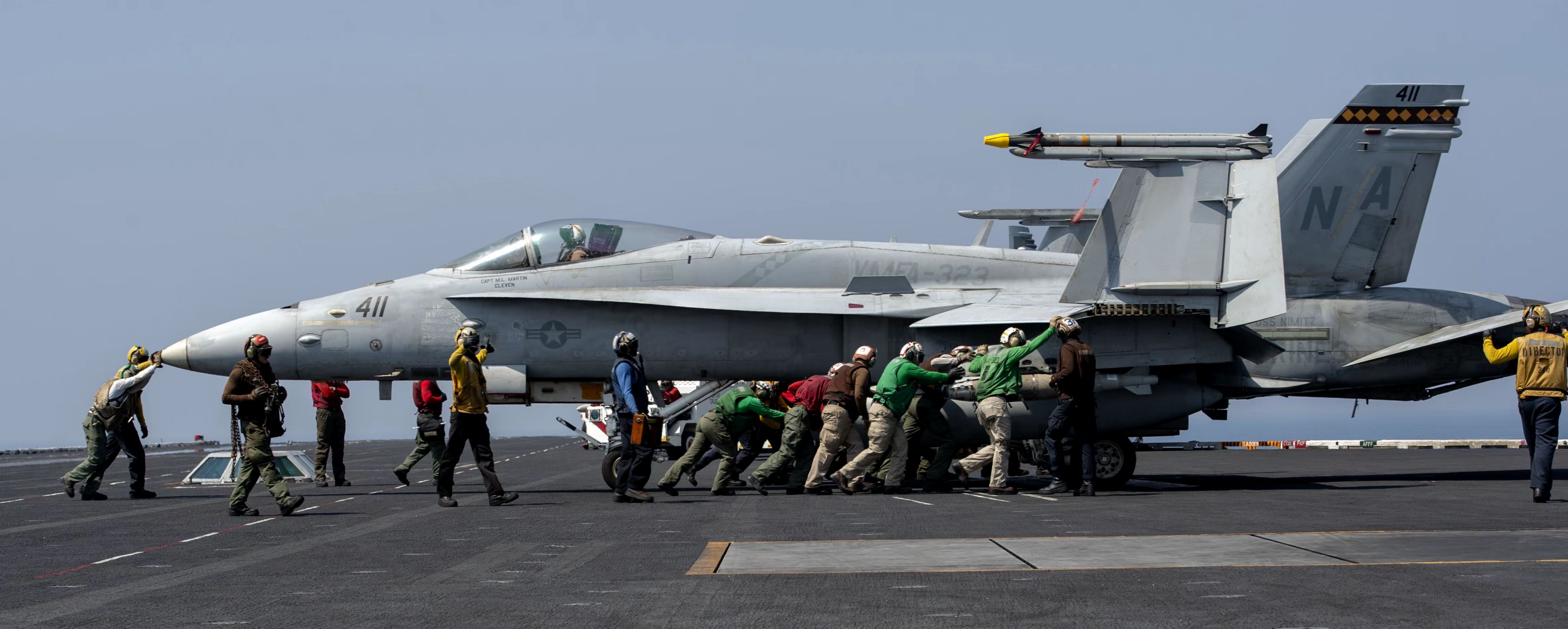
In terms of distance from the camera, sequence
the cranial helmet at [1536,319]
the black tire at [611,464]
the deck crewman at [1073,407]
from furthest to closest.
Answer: the black tire at [611,464] < the deck crewman at [1073,407] < the cranial helmet at [1536,319]

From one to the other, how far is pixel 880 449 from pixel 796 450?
984 mm

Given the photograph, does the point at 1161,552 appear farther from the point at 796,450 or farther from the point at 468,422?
the point at 468,422

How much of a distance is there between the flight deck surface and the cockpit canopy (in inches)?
144

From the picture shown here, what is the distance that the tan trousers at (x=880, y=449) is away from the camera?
1299 cm

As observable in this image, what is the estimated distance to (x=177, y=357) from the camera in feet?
47.3

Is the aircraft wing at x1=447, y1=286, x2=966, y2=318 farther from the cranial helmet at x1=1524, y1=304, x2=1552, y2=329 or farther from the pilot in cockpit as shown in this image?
the cranial helmet at x1=1524, y1=304, x2=1552, y2=329

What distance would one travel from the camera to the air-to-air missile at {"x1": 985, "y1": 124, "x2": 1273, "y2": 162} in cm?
1312

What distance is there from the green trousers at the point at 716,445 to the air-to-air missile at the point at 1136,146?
4.18m

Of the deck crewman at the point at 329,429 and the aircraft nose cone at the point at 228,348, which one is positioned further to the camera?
the deck crewman at the point at 329,429

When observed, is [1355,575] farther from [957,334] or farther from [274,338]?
[274,338]

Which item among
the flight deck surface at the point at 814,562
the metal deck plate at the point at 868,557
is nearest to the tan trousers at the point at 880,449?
the flight deck surface at the point at 814,562

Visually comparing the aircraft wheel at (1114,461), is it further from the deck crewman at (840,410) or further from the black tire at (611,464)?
the black tire at (611,464)

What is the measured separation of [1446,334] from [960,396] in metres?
6.01

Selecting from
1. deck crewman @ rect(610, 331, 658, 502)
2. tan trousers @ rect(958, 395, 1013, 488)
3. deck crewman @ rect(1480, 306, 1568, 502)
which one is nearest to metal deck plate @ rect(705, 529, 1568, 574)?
deck crewman @ rect(1480, 306, 1568, 502)
